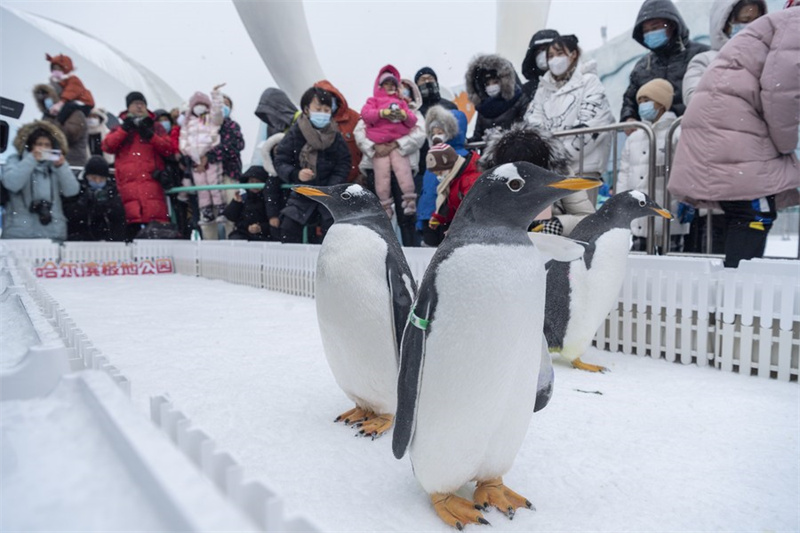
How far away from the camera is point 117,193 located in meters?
6.11

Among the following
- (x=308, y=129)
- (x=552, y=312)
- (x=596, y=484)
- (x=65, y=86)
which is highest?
(x=65, y=86)

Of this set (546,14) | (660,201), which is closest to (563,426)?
(660,201)

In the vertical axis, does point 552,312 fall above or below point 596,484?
above

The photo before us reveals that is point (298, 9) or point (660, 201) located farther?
point (298, 9)

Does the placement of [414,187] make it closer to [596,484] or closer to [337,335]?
[337,335]

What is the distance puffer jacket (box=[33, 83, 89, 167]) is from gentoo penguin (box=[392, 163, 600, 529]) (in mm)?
6587

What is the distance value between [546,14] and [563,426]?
8.59 meters

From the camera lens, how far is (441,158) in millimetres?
2820

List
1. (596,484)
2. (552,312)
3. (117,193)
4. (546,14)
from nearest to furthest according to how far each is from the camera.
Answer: (596,484) < (552,312) < (117,193) < (546,14)

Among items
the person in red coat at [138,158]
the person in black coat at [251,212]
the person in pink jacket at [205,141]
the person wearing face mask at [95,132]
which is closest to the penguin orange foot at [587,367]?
the person in black coat at [251,212]

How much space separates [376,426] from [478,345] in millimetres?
575

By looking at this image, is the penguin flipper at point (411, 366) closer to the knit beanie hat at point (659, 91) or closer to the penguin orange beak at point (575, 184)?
the penguin orange beak at point (575, 184)

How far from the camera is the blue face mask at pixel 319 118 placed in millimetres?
4215

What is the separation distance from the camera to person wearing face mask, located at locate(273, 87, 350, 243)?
4289mm
